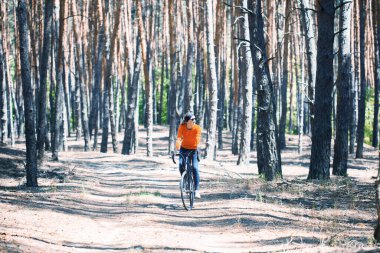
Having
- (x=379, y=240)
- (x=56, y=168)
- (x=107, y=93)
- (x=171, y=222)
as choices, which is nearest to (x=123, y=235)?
(x=171, y=222)

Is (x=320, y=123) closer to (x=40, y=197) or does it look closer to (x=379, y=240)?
(x=40, y=197)

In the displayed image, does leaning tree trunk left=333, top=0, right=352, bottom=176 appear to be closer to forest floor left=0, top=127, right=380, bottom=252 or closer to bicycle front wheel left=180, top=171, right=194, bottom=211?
forest floor left=0, top=127, right=380, bottom=252

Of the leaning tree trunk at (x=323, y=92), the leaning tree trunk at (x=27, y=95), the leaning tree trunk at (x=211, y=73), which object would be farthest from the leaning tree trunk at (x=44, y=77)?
the leaning tree trunk at (x=323, y=92)

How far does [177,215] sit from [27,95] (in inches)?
195

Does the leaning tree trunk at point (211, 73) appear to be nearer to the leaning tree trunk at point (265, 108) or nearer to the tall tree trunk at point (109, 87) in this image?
the tall tree trunk at point (109, 87)

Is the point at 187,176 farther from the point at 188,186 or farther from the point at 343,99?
the point at 343,99

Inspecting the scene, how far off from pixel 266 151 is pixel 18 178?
21.9ft

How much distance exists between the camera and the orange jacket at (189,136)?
11702 mm

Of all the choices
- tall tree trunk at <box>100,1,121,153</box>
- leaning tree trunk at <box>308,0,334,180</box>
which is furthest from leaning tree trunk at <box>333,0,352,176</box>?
tall tree trunk at <box>100,1,121,153</box>

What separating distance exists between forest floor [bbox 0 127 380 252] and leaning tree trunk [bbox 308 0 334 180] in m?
0.79

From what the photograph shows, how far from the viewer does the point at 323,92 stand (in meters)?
14.7

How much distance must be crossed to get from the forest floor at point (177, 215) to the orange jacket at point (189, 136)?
1228 mm

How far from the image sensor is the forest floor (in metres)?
8.20

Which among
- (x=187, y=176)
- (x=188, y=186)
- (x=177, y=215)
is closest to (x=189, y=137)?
(x=187, y=176)
